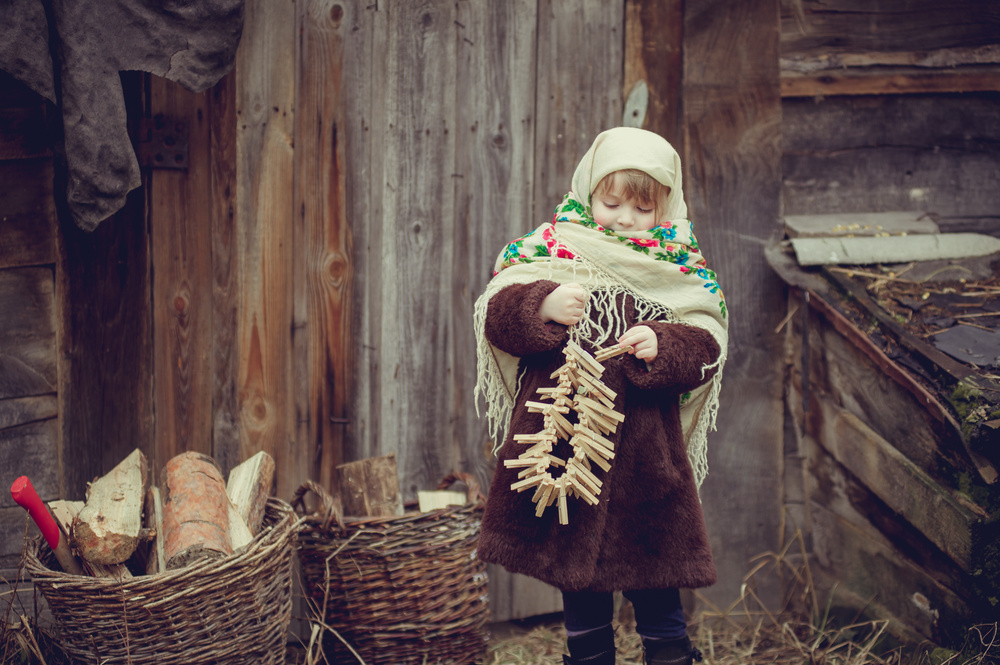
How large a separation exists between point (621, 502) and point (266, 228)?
154 cm

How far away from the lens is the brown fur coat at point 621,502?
82.1 inches

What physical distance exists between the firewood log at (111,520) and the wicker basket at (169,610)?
9cm

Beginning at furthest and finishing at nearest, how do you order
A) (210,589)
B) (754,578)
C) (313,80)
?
(754,578) → (313,80) → (210,589)

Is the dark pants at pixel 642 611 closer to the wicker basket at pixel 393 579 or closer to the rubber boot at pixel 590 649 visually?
the rubber boot at pixel 590 649

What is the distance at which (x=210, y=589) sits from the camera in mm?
2145

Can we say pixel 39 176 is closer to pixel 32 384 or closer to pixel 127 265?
pixel 127 265

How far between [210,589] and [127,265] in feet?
3.90

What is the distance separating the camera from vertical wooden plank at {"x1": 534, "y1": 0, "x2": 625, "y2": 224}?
9.84ft

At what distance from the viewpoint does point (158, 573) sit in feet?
6.86

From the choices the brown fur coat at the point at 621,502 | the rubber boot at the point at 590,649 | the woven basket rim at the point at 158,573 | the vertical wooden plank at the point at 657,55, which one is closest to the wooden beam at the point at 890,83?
the vertical wooden plank at the point at 657,55

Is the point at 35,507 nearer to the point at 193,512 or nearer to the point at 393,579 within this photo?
the point at 193,512

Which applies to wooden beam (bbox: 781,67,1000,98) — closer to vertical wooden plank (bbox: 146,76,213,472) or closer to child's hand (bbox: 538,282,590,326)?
child's hand (bbox: 538,282,590,326)

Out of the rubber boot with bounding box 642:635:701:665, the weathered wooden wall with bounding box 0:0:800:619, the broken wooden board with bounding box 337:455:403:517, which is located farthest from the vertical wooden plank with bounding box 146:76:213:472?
the rubber boot with bounding box 642:635:701:665

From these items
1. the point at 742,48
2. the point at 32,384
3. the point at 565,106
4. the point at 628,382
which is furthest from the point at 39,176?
the point at 742,48
